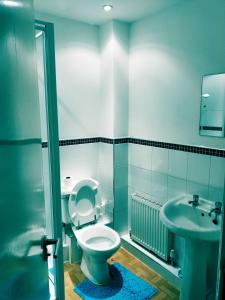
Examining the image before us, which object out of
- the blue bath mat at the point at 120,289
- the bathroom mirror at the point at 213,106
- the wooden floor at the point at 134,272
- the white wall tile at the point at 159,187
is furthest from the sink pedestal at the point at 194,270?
the bathroom mirror at the point at 213,106

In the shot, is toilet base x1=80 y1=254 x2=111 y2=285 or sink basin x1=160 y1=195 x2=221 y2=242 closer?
sink basin x1=160 y1=195 x2=221 y2=242

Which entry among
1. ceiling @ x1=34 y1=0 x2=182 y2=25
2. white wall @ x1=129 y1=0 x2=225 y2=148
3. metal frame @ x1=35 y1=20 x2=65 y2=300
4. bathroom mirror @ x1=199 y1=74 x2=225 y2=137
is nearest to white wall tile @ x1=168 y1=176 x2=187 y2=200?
white wall @ x1=129 y1=0 x2=225 y2=148

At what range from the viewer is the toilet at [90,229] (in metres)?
2.17

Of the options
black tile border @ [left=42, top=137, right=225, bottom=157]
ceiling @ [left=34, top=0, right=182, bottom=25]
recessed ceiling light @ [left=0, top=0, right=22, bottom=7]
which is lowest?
black tile border @ [left=42, top=137, right=225, bottom=157]

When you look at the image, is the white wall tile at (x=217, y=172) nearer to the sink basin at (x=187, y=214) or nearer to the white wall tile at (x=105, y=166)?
the sink basin at (x=187, y=214)

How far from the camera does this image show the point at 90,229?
7.93 ft

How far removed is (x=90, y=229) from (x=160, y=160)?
996 millimetres

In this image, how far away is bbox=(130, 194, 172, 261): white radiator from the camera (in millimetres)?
2258

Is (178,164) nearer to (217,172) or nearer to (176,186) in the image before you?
(176,186)

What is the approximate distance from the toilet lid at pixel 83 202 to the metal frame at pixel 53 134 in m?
0.98

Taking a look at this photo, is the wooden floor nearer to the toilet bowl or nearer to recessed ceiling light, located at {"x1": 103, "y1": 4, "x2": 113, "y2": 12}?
the toilet bowl

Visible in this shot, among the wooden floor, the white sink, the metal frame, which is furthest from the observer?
the wooden floor

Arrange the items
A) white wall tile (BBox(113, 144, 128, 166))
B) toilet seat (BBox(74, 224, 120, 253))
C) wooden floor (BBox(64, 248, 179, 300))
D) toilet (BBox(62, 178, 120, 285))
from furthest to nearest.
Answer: white wall tile (BBox(113, 144, 128, 166))
toilet seat (BBox(74, 224, 120, 253))
toilet (BBox(62, 178, 120, 285))
wooden floor (BBox(64, 248, 179, 300))

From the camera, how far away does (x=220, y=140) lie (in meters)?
1.83
